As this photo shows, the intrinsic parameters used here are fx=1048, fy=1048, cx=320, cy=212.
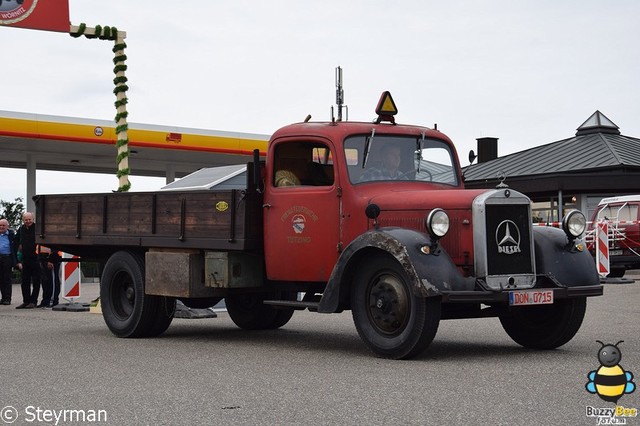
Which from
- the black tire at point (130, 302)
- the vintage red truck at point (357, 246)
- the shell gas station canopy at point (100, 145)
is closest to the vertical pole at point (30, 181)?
the shell gas station canopy at point (100, 145)

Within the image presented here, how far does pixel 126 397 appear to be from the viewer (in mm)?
7184

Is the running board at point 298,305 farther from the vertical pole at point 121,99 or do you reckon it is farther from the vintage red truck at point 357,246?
the vertical pole at point 121,99

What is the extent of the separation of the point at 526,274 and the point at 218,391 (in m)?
3.55

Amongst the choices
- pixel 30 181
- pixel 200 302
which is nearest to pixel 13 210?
pixel 30 181

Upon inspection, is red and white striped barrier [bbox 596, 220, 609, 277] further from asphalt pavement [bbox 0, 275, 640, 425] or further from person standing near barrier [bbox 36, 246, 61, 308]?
person standing near barrier [bbox 36, 246, 61, 308]

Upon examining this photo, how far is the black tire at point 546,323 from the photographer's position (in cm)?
1006

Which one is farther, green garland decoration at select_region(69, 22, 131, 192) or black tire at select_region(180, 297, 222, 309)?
green garland decoration at select_region(69, 22, 131, 192)

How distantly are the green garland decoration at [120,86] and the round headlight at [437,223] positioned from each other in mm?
9620

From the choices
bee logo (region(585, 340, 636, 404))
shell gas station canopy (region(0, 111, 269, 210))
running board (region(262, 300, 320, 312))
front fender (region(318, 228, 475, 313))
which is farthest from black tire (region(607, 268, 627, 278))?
bee logo (region(585, 340, 636, 404))

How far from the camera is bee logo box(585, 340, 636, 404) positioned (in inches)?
263

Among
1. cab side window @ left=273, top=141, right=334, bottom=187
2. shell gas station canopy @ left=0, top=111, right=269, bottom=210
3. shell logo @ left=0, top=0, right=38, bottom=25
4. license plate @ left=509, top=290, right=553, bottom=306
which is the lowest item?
license plate @ left=509, top=290, right=553, bottom=306

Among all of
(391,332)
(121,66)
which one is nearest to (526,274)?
(391,332)

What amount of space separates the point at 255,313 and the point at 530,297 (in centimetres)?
455

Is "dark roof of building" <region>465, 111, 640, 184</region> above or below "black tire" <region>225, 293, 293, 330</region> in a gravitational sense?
above
